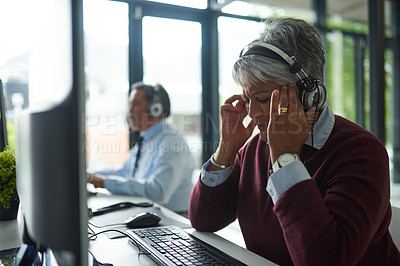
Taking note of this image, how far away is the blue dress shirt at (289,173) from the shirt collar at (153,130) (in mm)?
1224

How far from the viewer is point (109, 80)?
10.5 ft

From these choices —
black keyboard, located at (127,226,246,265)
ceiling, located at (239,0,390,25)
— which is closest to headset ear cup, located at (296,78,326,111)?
black keyboard, located at (127,226,246,265)

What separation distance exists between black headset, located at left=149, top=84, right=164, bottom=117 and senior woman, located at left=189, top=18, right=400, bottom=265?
1.15m

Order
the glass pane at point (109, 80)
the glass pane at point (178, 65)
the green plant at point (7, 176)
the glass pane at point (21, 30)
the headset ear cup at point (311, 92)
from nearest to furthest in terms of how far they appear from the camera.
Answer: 1. the glass pane at point (21, 30)
2. the headset ear cup at point (311, 92)
3. the green plant at point (7, 176)
4. the glass pane at point (109, 80)
5. the glass pane at point (178, 65)

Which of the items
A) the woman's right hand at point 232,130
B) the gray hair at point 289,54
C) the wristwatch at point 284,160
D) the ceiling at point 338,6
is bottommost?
→ the wristwatch at point 284,160

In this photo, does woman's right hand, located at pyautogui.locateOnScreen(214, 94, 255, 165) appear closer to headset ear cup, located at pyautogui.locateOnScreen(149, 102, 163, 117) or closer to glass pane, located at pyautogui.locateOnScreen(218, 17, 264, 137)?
headset ear cup, located at pyautogui.locateOnScreen(149, 102, 163, 117)

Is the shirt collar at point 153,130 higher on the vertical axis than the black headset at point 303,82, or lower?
lower

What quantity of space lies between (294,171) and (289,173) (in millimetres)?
13

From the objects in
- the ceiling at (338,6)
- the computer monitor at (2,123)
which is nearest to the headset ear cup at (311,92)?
the computer monitor at (2,123)

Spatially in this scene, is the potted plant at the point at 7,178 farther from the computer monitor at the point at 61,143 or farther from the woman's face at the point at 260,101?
the woman's face at the point at 260,101

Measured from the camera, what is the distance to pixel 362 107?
4.33 m

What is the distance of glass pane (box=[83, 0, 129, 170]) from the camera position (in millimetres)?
3090

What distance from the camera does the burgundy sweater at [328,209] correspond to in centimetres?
83

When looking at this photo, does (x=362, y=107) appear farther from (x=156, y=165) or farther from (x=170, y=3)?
(x=156, y=165)
